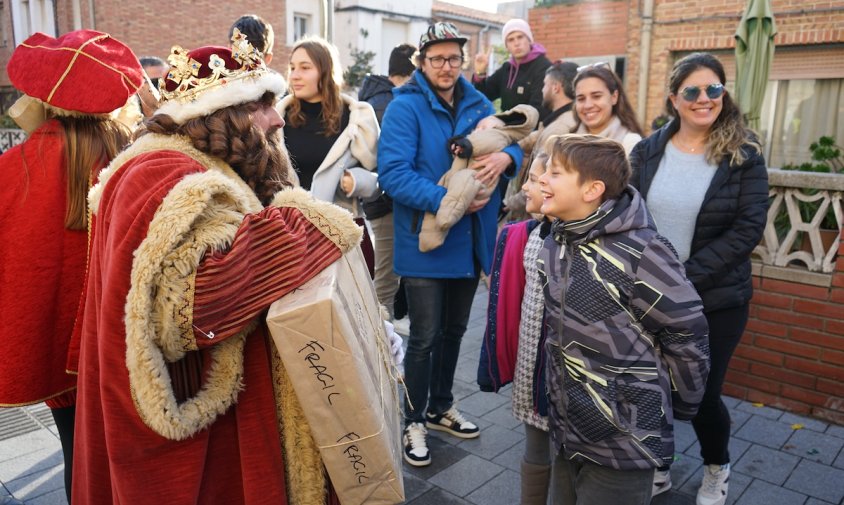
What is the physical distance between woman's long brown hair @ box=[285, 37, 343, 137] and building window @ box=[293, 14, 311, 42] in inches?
898

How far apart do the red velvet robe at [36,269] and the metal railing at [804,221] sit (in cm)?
413

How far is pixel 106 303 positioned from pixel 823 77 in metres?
10.3

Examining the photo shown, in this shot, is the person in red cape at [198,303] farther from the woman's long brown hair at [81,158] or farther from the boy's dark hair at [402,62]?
the boy's dark hair at [402,62]

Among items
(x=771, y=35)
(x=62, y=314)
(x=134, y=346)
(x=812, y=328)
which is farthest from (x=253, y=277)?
(x=771, y=35)

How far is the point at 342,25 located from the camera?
25.1 metres

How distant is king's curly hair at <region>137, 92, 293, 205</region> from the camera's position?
71.1 inches

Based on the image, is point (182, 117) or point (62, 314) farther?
point (62, 314)

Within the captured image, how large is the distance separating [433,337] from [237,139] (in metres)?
2.07

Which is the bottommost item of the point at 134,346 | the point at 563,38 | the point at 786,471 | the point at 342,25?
the point at 786,471

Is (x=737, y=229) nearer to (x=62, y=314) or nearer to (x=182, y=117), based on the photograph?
(x=182, y=117)

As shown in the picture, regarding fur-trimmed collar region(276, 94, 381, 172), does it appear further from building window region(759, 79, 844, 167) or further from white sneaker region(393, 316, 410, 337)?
building window region(759, 79, 844, 167)

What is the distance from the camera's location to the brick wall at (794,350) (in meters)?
4.21

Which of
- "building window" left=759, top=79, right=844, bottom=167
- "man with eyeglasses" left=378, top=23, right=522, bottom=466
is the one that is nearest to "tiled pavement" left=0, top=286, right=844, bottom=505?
"man with eyeglasses" left=378, top=23, right=522, bottom=466

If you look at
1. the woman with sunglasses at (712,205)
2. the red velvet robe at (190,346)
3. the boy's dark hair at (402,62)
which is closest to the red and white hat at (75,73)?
the red velvet robe at (190,346)
